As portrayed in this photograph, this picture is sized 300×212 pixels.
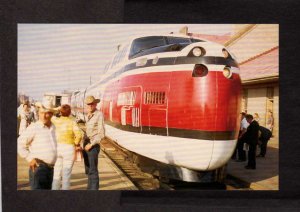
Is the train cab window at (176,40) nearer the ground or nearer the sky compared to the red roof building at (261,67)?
nearer the sky

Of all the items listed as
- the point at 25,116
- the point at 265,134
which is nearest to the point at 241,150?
the point at 265,134

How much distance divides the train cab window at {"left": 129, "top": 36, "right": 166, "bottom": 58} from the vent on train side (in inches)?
20.3

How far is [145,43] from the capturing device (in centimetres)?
523

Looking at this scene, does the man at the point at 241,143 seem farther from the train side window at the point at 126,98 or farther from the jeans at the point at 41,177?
the jeans at the point at 41,177

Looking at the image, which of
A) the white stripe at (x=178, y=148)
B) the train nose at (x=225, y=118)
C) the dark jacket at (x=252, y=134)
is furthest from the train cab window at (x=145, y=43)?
the dark jacket at (x=252, y=134)

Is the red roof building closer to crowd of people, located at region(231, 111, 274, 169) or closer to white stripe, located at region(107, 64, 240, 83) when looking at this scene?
white stripe, located at region(107, 64, 240, 83)

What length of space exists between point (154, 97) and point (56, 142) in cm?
124

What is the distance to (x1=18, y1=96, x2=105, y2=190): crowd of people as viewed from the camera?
17.0ft

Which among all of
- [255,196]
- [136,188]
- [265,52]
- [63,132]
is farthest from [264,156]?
[63,132]

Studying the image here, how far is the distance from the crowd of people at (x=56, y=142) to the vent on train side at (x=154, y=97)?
60cm

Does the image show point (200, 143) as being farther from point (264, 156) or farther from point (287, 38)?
point (287, 38)

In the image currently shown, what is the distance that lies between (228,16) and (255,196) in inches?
84.0

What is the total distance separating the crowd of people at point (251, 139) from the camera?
516 centimetres

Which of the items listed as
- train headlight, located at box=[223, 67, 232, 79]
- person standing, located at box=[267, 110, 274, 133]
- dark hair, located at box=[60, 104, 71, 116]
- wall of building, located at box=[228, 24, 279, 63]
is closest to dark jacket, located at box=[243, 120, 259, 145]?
person standing, located at box=[267, 110, 274, 133]
